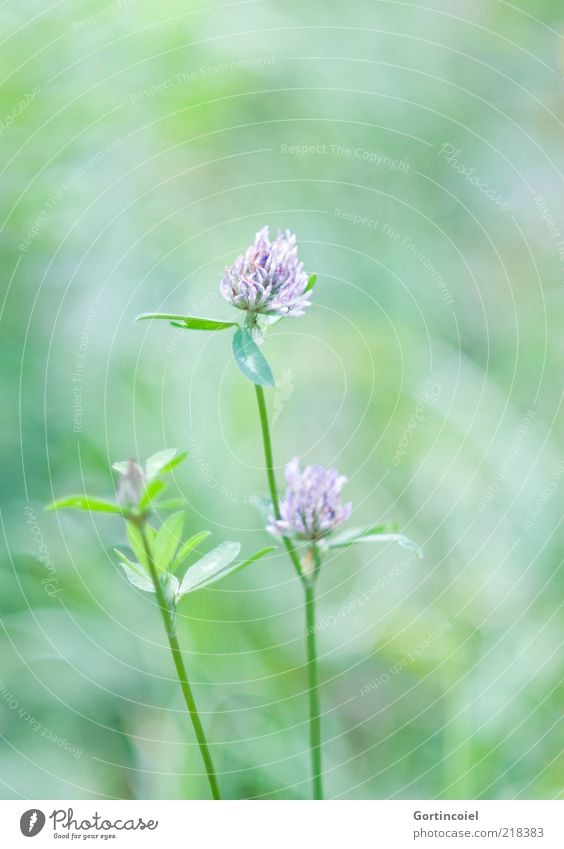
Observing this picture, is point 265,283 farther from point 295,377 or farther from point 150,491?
point 295,377

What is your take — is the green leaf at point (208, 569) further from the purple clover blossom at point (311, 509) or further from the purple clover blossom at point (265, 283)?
the purple clover blossom at point (265, 283)

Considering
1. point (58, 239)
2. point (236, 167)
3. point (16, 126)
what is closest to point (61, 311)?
point (58, 239)

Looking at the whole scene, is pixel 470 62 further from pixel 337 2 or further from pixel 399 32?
pixel 337 2
